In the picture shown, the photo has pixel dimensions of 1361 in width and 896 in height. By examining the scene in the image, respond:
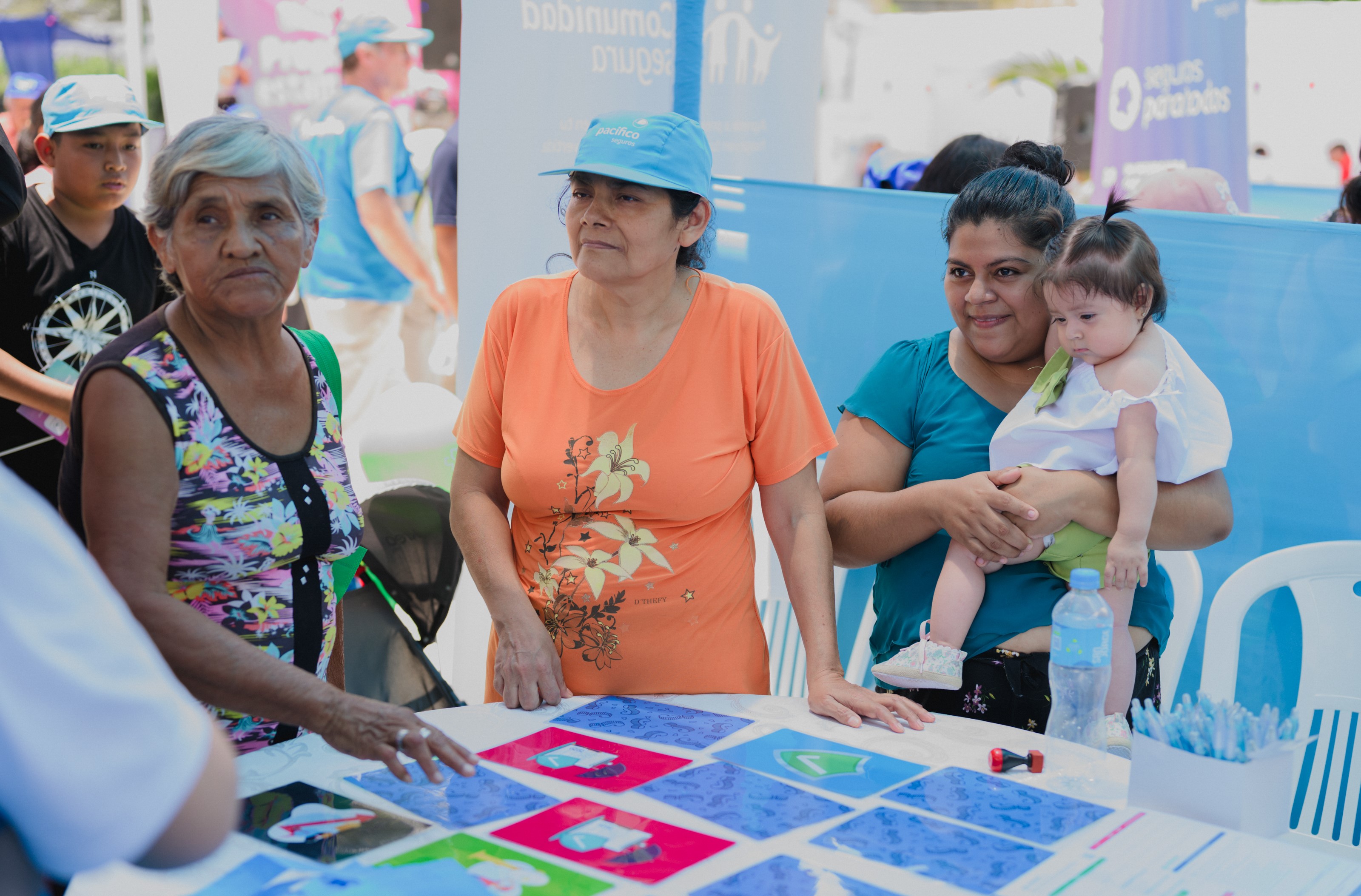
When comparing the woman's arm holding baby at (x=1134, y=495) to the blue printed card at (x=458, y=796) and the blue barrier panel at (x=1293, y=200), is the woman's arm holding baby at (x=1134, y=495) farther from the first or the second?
the blue barrier panel at (x=1293, y=200)

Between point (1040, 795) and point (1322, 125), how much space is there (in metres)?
16.1

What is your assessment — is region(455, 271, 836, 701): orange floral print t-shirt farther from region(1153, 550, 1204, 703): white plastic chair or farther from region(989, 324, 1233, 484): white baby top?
region(1153, 550, 1204, 703): white plastic chair

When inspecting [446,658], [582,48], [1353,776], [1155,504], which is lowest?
[446,658]

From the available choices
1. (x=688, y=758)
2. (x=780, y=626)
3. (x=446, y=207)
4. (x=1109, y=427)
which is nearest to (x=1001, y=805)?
(x=688, y=758)

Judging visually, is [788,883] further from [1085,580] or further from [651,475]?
[651,475]

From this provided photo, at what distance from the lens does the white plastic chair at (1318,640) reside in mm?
2570

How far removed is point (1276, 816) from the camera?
1.59 m

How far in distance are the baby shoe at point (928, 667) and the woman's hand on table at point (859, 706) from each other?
7.7 inches

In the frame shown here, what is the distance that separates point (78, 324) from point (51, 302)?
0.35 ft

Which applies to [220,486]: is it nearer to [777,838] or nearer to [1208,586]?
[777,838]

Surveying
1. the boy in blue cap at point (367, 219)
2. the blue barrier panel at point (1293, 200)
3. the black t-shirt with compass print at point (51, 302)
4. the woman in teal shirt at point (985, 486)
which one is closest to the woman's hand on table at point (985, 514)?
the woman in teal shirt at point (985, 486)

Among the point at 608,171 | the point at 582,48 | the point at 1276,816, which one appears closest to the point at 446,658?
the point at 582,48

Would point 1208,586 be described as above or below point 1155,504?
below

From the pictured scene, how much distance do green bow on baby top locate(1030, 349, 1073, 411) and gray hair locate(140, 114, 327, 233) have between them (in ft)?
4.96
